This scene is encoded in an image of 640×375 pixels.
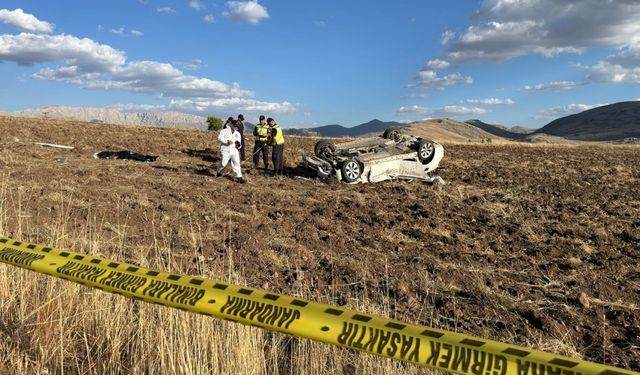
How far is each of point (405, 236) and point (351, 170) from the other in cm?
457

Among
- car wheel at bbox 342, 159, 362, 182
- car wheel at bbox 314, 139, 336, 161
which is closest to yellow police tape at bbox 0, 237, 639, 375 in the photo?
car wheel at bbox 342, 159, 362, 182

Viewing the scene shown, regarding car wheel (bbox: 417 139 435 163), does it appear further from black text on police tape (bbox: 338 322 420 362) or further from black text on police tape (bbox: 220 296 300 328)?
black text on police tape (bbox: 338 322 420 362)

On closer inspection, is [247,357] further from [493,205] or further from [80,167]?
[80,167]

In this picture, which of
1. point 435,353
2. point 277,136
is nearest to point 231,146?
point 277,136

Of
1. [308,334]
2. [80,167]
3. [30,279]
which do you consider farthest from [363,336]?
[80,167]

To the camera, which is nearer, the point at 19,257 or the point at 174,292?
the point at 174,292

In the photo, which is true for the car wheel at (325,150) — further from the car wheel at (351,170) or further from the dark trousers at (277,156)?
the dark trousers at (277,156)

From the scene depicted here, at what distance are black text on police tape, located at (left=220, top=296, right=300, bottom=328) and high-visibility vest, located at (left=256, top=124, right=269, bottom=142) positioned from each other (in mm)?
11992

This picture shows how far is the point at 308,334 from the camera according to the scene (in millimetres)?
1784

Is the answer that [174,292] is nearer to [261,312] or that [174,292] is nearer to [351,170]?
[261,312]

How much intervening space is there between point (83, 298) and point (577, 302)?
4.55m

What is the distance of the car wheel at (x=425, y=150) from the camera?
12.6 metres

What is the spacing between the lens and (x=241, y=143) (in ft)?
41.8

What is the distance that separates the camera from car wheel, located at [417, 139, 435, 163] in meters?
12.6
